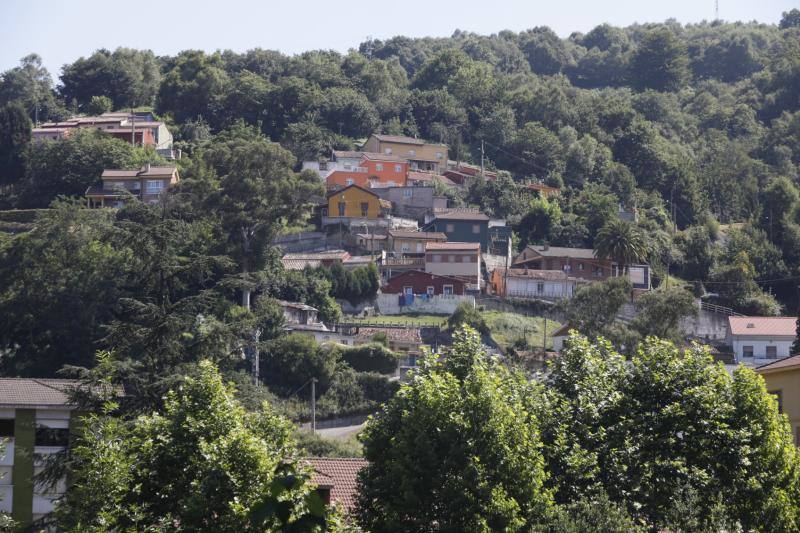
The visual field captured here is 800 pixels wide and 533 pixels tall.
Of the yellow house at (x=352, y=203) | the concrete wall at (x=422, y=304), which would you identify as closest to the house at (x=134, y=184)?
the yellow house at (x=352, y=203)

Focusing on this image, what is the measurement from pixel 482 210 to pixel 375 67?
32.7m

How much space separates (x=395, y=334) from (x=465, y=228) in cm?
1662

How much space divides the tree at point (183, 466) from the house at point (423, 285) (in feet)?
146

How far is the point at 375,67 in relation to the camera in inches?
4441

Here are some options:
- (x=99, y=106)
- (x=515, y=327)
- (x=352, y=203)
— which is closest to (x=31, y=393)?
(x=515, y=327)

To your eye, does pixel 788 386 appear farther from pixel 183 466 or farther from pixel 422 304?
pixel 422 304

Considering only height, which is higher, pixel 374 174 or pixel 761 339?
pixel 374 174

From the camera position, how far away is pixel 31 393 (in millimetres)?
34875

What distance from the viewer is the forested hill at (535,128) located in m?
82.2

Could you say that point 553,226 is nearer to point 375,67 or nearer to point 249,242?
point 249,242

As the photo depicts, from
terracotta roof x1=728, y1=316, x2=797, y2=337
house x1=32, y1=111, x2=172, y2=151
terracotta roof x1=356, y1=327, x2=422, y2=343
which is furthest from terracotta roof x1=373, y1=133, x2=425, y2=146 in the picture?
terracotta roof x1=728, y1=316, x2=797, y2=337

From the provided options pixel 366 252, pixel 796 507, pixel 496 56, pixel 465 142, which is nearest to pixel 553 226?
pixel 366 252

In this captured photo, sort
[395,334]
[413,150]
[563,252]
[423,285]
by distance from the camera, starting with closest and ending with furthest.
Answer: [395,334], [423,285], [563,252], [413,150]

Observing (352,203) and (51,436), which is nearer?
(51,436)
